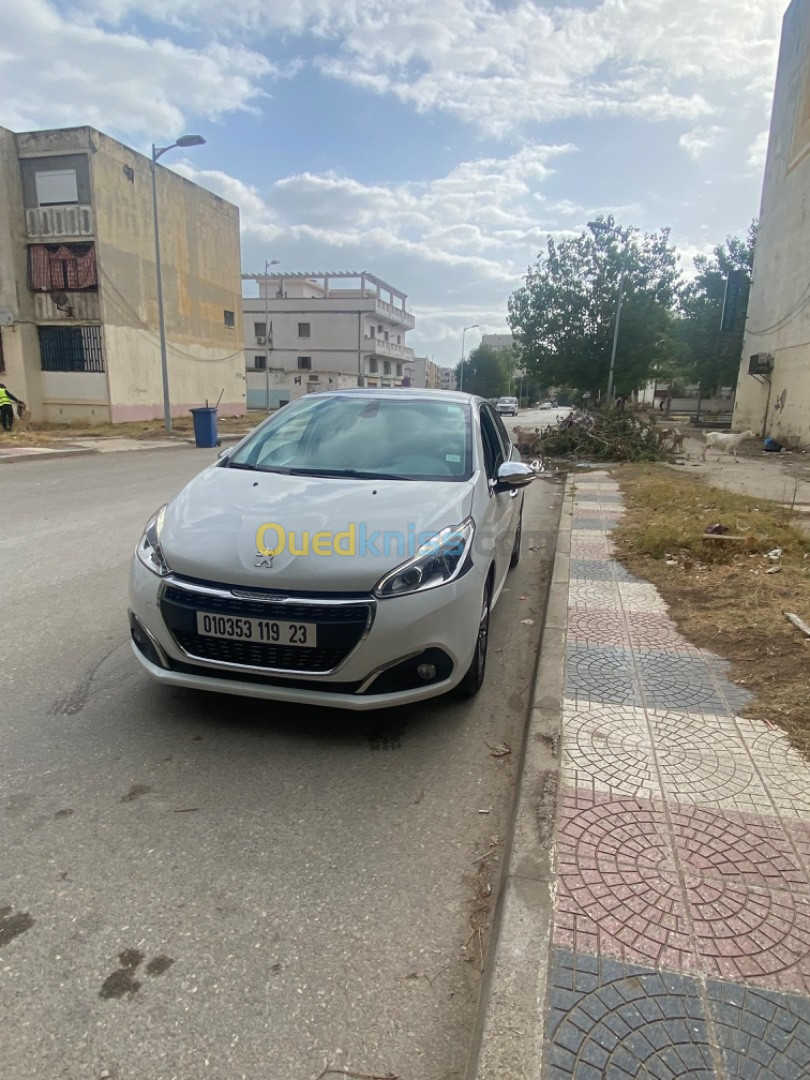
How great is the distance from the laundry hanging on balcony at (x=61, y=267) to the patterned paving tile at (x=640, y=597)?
81.0 feet

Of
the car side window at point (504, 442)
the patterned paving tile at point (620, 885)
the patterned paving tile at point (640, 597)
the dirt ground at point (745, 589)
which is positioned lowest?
the patterned paving tile at point (620, 885)

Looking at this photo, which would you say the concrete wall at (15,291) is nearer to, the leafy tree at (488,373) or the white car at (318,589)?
the white car at (318,589)

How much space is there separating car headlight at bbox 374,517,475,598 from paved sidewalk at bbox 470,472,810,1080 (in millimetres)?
836

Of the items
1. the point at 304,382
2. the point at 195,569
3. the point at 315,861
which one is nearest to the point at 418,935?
the point at 315,861

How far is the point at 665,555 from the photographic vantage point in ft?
19.8

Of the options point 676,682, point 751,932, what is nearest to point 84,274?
point 676,682

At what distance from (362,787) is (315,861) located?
0.45m

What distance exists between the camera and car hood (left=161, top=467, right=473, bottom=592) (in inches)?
107

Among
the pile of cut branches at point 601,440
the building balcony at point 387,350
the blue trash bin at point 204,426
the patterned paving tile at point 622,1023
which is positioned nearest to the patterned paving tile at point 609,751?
the patterned paving tile at point 622,1023

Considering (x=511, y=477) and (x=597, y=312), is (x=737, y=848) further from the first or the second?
(x=597, y=312)

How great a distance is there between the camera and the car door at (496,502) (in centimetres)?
377

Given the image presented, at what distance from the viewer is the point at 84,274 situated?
23.6 m

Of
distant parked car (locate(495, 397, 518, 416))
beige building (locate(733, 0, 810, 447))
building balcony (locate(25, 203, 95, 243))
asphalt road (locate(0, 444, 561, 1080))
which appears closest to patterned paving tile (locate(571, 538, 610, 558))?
asphalt road (locate(0, 444, 561, 1080))

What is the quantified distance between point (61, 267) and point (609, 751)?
27329mm
